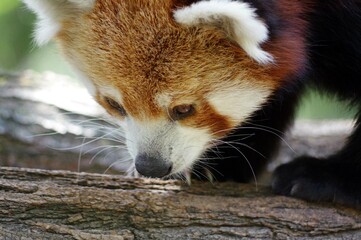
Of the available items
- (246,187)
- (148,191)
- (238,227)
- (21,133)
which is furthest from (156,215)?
(21,133)

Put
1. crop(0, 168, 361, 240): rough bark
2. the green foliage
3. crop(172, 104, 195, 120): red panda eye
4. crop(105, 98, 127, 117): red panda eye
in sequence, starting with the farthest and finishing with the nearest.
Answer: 1. the green foliage
2. crop(105, 98, 127, 117): red panda eye
3. crop(172, 104, 195, 120): red panda eye
4. crop(0, 168, 361, 240): rough bark

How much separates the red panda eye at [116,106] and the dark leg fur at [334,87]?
0.71 m

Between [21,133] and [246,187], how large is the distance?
1.49m

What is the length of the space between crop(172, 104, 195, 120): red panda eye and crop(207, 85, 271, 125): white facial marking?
0.08 m

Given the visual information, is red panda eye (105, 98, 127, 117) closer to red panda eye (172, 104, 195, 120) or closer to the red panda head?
the red panda head

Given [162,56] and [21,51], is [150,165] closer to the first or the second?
[162,56]

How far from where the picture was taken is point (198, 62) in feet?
8.08

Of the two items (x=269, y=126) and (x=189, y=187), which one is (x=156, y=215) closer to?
(x=189, y=187)

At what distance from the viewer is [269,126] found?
332 centimetres

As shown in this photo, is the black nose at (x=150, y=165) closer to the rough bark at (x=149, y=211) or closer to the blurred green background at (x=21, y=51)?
the rough bark at (x=149, y=211)

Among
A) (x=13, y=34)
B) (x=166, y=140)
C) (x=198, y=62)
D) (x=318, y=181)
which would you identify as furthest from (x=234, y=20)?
(x=13, y=34)

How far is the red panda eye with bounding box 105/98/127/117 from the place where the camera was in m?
2.64

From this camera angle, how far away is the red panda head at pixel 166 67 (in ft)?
7.91

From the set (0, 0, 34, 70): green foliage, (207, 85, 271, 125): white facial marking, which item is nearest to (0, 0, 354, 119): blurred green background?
(0, 0, 34, 70): green foliage
